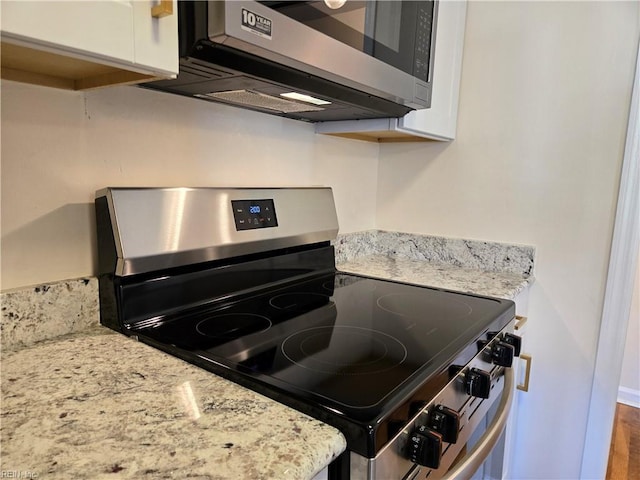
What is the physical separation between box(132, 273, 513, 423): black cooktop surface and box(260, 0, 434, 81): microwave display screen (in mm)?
579

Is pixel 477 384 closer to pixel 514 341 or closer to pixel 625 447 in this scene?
pixel 514 341

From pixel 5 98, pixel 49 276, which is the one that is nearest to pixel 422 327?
pixel 49 276

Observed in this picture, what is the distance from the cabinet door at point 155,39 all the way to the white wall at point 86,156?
1.00 feet

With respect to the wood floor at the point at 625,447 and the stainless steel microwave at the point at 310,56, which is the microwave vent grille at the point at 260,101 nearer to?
the stainless steel microwave at the point at 310,56

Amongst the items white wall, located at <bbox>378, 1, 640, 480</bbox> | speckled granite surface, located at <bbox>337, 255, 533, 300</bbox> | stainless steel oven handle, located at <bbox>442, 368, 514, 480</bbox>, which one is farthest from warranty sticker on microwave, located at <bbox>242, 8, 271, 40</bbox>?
white wall, located at <bbox>378, 1, 640, 480</bbox>

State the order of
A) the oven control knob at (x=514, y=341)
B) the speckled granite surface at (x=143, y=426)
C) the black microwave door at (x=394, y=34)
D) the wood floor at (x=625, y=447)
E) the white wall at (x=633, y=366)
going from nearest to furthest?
the speckled granite surface at (x=143, y=426), the black microwave door at (x=394, y=34), the oven control knob at (x=514, y=341), the wood floor at (x=625, y=447), the white wall at (x=633, y=366)

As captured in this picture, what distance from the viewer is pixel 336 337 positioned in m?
0.85

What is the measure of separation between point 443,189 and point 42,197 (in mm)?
1268

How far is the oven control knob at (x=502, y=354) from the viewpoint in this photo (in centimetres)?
96

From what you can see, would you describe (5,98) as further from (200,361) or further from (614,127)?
(614,127)

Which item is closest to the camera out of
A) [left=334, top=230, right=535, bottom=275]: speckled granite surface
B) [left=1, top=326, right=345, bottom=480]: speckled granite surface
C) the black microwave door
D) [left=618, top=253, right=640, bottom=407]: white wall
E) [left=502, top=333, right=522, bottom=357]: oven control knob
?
[left=1, top=326, right=345, bottom=480]: speckled granite surface

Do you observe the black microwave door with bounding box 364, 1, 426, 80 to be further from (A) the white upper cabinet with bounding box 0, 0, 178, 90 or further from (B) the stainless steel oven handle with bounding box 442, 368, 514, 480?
(B) the stainless steel oven handle with bounding box 442, 368, 514, 480

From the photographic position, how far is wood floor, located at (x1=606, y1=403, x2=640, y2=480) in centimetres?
178

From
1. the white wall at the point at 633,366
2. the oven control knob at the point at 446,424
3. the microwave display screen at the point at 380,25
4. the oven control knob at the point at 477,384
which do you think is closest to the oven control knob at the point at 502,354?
the oven control knob at the point at 477,384
